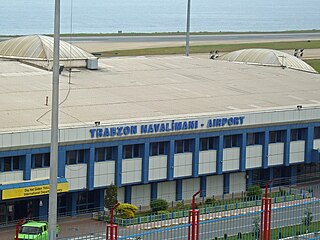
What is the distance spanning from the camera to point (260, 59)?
86312 millimetres

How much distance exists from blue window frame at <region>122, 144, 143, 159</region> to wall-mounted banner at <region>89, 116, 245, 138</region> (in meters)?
0.81

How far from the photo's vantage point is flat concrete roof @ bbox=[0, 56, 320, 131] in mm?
55938

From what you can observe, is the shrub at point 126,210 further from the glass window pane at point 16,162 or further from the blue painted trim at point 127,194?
the glass window pane at point 16,162

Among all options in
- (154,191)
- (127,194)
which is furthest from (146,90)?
(127,194)

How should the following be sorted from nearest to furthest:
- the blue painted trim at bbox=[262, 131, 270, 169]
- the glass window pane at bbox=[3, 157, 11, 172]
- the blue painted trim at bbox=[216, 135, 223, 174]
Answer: the glass window pane at bbox=[3, 157, 11, 172]
the blue painted trim at bbox=[216, 135, 223, 174]
the blue painted trim at bbox=[262, 131, 270, 169]

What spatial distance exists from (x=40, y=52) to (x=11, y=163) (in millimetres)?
21643

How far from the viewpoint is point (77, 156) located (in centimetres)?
5228

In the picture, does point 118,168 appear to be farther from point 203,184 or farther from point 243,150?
point 243,150

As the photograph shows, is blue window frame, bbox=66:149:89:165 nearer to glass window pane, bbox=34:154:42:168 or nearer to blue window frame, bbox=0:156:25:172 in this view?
glass window pane, bbox=34:154:42:168

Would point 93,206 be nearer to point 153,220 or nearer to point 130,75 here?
point 153,220


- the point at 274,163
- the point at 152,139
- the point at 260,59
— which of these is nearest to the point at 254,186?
the point at 274,163

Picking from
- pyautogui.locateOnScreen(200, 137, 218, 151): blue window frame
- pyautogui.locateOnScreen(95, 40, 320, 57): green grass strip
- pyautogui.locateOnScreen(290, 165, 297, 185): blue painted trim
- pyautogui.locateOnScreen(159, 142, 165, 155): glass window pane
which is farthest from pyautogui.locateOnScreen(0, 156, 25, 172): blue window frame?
pyautogui.locateOnScreen(95, 40, 320, 57): green grass strip

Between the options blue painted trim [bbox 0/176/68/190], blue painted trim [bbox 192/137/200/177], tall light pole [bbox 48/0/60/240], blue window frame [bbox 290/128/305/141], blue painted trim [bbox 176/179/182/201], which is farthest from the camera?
blue window frame [bbox 290/128/305/141]

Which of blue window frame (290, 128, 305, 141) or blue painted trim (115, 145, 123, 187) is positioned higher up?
blue window frame (290, 128, 305, 141)
